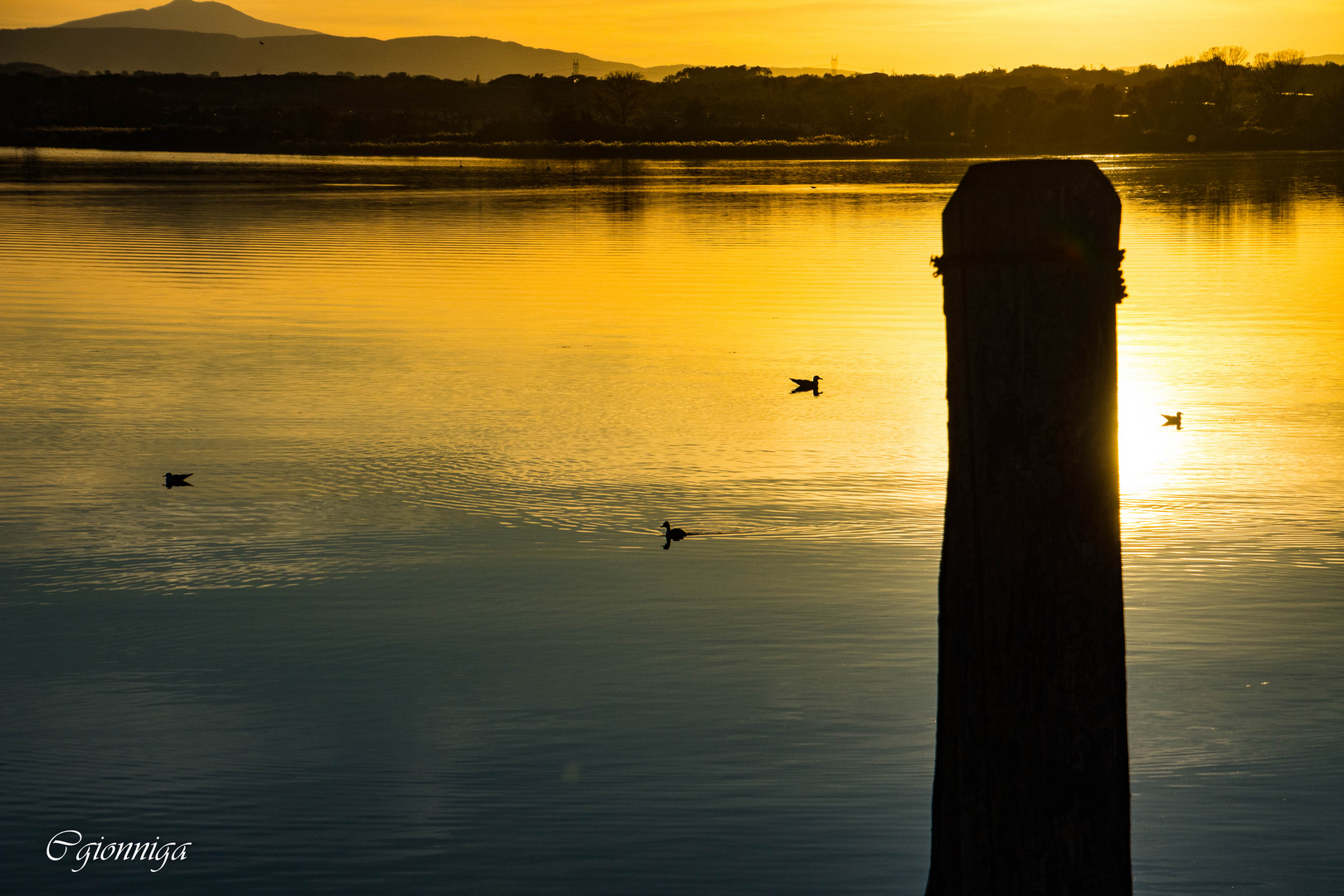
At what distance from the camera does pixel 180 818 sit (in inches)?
225

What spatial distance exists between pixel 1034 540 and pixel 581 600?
534cm

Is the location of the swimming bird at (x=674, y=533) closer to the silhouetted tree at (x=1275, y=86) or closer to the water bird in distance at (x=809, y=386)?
the water bird in distance at (x=809, y=386)

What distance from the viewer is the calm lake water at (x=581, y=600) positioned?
5621 millimetres

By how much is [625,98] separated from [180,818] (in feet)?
553

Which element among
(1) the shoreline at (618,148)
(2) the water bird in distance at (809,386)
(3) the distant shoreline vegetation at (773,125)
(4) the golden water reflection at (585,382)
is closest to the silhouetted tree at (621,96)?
(3) the distant shoreline vegetation at (773,125)

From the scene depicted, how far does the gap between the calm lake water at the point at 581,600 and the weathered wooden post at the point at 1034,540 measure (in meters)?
2.02

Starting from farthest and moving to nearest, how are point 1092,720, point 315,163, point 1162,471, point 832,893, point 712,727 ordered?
1. point 315,163
2. point 1162,471
3. point 712,727
4. point 832,893
5. point 1092,720

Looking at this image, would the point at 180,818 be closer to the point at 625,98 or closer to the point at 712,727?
the point at 712,727

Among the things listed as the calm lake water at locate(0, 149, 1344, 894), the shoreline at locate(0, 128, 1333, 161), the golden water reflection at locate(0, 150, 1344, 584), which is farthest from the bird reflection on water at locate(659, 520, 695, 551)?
the shoreline at locate(0, 128, 1333, 161)

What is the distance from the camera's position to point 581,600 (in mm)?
8414

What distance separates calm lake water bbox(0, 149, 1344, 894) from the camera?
5.62 meters

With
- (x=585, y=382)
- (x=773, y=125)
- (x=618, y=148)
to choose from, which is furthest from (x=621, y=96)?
(x=585, y=382)

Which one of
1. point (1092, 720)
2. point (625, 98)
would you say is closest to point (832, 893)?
point (1092, 720)

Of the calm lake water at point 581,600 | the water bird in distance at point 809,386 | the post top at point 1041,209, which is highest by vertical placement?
the post top at point 1041,209
